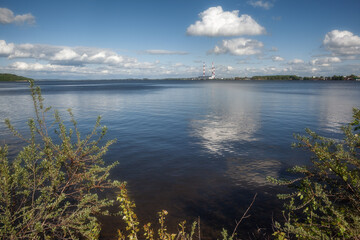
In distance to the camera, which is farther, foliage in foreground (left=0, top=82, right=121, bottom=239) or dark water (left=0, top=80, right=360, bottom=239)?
dark water (left=0, top=80, right=360, bottom=239)

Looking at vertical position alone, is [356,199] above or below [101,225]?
above

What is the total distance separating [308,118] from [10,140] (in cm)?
3834

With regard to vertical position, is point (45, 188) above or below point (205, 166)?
above

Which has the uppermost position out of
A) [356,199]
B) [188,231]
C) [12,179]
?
[12,179]

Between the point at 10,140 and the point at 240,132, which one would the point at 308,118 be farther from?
the point at 10,140

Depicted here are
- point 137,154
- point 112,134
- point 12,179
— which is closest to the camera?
point 12,179

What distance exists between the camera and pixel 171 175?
13570mm

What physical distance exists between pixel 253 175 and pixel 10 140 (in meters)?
22.2

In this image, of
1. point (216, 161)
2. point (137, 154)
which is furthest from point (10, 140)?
point (216, 161)

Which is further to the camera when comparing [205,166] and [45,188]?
[205,166]

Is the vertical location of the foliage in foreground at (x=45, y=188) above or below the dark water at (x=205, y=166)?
above

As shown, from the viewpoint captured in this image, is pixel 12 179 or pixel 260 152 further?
pixel 260 152

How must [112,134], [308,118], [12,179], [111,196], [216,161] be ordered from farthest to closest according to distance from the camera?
[308,118], [112,134], [216,161], [111,196], [12,179]

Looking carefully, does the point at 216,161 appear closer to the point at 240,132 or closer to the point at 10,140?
the point at 240,132
